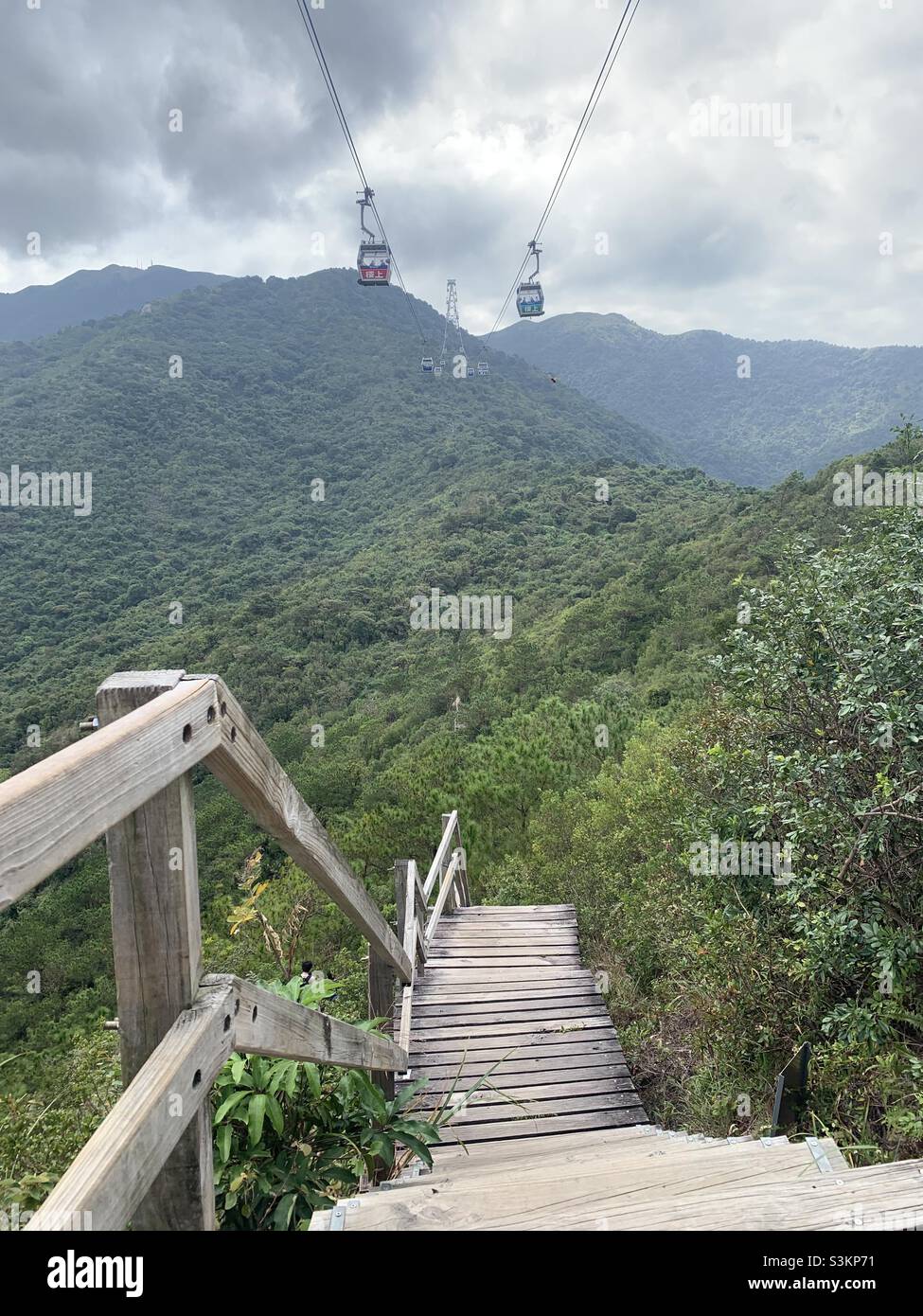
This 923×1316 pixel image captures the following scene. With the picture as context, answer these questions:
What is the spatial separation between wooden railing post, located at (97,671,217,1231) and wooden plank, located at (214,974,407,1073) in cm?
12

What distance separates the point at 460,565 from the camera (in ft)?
119

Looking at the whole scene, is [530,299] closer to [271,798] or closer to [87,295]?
[271,798]

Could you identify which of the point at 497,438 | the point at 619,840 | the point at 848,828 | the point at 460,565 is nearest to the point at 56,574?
the point at 460,565

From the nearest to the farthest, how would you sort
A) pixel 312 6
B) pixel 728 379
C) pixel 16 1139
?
1. pixel 16 1139
2. pixel 312 6
3. pixel 728 379

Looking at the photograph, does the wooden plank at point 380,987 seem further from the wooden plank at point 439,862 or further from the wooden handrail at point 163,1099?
the wooden handrail at point 163,1099

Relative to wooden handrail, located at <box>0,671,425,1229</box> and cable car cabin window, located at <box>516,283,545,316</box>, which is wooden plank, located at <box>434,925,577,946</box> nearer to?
wooden handrail, located at <box>0,671,425,1229</box>

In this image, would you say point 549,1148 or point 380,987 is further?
point 380,987

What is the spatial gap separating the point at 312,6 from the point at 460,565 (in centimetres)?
2757

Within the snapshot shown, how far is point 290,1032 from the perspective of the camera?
4.79ft

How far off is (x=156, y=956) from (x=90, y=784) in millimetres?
362

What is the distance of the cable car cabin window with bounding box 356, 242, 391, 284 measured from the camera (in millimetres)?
33094

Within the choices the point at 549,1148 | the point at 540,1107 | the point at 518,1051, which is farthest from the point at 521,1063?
the point at 549,1148
